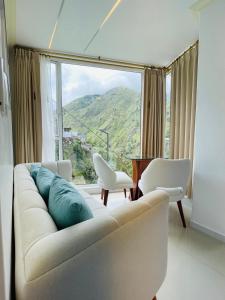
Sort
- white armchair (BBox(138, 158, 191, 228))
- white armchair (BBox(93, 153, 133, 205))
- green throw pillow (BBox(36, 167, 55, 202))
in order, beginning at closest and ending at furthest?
green throw pillow (BBox(36, 167, 55, 202)), white armchair (BBox(138, 158, 191, 228)), white armchair (BBox(93, 153, 133, 205))

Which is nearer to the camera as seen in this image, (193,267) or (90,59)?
(193,267)

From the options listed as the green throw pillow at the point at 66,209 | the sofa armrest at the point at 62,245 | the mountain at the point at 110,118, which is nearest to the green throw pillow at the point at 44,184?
the green throw pillow at the point at 66,209

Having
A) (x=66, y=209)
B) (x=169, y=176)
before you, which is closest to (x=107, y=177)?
(x=169, y=176)

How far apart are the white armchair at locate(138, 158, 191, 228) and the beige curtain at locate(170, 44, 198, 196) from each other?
3.05 ft

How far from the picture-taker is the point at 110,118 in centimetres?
402

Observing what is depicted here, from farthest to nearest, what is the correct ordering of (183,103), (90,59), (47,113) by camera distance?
(90,59), (183,103), (47,113)

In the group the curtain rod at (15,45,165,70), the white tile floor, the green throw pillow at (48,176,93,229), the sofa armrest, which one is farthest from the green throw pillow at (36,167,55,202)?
the curtain rod at (15,45,165,70)

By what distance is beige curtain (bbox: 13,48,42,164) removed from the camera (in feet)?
10.2

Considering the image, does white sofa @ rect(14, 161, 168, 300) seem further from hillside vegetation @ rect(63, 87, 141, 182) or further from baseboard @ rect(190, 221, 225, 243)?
hillside vegetation @ rect(63, 87, 141, 182)

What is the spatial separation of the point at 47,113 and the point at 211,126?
2452 mm

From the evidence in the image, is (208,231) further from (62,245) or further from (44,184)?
(62,245)

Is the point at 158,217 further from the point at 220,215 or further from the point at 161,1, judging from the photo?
the point at 161,1

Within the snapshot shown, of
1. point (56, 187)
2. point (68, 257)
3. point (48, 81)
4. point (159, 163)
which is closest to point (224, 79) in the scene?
point (159, 163)

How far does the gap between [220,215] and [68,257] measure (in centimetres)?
211
